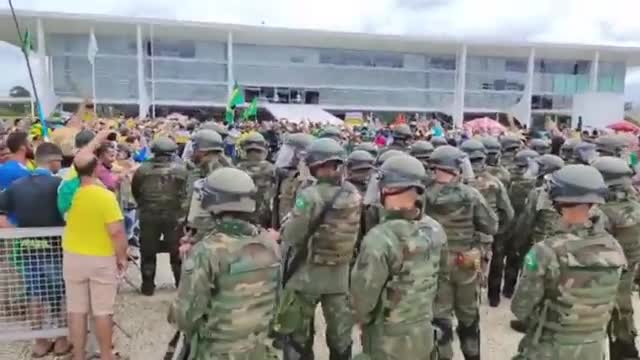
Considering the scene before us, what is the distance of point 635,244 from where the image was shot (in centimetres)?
525

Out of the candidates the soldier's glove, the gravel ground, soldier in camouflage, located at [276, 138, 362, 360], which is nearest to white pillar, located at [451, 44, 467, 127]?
the gravel ground

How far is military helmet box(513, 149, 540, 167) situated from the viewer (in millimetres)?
8320

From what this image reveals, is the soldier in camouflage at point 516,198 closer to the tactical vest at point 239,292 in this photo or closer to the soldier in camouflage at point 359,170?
the soldier in camouflage at point 359,170

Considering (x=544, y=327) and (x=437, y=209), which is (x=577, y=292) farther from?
(x=437, y=209)

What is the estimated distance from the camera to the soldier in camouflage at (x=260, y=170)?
784 cm

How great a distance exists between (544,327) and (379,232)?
1060 millimetres

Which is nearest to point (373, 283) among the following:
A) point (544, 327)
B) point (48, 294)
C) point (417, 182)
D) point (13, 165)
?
point (417, 182)

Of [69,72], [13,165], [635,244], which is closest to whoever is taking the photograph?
[635,244]

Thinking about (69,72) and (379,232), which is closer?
(379,232)

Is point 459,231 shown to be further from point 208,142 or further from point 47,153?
point 47,153

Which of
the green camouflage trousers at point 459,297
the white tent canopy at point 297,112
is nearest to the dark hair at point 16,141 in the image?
the green camouflage trousers at point 459,297

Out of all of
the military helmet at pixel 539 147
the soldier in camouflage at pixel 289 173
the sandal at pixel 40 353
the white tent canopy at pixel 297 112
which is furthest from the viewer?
the white tent canopy at pixel 297 112

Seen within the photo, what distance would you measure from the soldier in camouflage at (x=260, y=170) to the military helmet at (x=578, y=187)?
4463 millimetres

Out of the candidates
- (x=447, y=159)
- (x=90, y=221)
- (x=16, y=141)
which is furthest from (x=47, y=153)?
(x=447, y=159)
